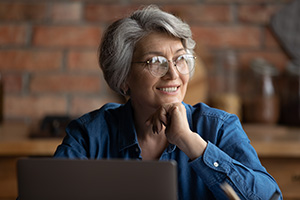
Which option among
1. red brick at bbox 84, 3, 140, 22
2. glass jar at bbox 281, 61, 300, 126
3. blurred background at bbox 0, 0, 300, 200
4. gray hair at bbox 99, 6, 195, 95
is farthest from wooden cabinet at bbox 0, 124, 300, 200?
red brick at bbox 84, 3, 140, 22

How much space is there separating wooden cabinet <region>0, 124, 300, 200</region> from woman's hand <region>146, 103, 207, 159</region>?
29.8 inches

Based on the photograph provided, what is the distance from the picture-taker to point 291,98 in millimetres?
2393

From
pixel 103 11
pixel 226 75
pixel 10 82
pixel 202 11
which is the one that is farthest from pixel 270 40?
pixel 10 82

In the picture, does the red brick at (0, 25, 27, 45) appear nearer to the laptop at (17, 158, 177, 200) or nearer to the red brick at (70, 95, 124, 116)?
the red brick at (70, 95, 124, 116)

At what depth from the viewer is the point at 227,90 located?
8.12 feet

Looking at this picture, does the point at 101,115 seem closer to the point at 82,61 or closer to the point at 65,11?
the point at 82,61

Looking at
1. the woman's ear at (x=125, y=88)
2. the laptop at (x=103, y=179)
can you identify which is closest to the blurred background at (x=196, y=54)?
the woman's ear at (x=125, y=88)

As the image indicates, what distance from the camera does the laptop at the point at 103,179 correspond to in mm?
825

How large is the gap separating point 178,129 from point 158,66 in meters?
0.23

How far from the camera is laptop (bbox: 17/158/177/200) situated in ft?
2.71

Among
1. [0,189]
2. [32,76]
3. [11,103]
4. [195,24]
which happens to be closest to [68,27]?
[32,76]

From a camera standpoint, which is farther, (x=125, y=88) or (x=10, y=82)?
(x=10, y=82)

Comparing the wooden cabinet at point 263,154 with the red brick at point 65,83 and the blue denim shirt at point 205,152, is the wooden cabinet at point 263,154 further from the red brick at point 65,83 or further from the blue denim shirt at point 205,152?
the blue denim shirt at point 205,152

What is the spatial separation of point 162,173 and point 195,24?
175cm
